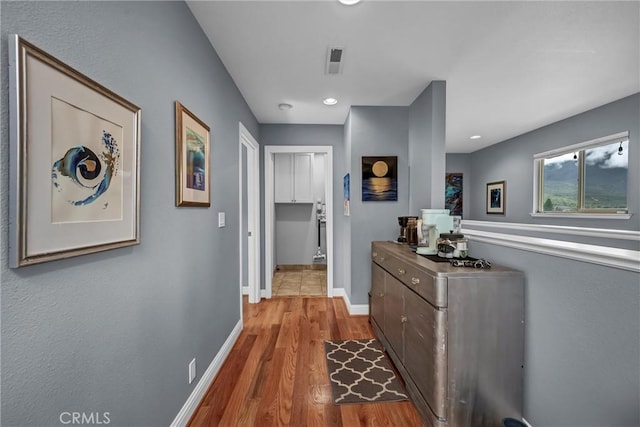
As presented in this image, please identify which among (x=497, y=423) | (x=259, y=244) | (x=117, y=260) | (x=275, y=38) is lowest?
(x=497, y=423)

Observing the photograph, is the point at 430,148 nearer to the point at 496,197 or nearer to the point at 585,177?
the point at 585,177

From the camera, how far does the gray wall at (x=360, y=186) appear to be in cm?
340

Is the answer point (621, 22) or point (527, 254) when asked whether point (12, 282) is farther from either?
point (621, 22)

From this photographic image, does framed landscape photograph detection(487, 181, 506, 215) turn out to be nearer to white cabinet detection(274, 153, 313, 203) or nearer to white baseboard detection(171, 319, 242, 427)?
white cabinet detection(274, 153, 313, 203)

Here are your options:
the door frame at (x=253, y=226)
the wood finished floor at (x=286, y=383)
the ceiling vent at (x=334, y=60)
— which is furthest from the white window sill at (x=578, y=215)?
the door frame at (x=253, y=226)

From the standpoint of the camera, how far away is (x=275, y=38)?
6.57 ft

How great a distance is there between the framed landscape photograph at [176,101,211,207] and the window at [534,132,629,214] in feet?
15.2

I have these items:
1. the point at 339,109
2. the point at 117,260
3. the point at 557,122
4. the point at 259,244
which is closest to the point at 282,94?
the point at 339,109

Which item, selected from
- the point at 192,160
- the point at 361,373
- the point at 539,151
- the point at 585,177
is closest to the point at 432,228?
the point at 361,373

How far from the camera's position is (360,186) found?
134 inches

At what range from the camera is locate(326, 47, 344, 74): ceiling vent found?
215 cm

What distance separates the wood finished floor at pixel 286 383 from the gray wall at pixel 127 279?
269 millimetres

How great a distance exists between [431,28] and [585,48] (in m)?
1.36

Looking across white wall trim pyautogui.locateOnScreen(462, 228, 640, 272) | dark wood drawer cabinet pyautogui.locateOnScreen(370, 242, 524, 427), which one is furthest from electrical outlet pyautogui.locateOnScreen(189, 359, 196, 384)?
white wall trim pyautogui.locateOnScreen(462, 228, 640, 272)
